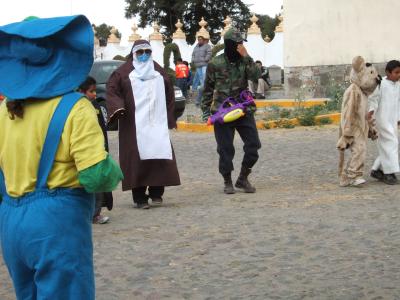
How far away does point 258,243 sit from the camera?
6.26 m

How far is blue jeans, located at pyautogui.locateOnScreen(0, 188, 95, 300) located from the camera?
10.8 feet

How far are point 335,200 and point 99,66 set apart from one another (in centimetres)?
1130

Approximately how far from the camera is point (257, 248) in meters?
6.11

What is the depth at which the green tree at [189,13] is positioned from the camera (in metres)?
57.6

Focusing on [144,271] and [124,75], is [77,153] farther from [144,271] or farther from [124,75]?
[124,75]

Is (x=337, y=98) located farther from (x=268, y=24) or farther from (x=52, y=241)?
(x=268, y=24)

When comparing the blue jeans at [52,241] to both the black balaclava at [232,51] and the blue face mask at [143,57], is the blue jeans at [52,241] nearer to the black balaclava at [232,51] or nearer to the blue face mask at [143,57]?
the blue face mask at [143,57]

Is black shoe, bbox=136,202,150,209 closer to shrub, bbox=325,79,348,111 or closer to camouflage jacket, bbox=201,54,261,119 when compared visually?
camouflage jacket, bbox=201,54,261,119

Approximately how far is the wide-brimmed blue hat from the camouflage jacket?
17.1 ft

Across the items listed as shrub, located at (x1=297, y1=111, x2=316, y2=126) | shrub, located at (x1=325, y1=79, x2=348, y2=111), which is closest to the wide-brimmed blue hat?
shrub, located at (x1=297, y1=111, x2=316, y2=126)

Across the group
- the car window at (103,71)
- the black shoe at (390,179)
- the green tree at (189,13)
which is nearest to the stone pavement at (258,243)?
the black shoe at (390,179)

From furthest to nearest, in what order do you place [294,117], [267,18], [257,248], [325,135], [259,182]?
[267,18] < [294,117] < [325,135] < [259,182] < [257,248]

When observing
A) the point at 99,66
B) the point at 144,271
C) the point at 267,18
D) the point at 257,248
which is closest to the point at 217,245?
the point at 257,248

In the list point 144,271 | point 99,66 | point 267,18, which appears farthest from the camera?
point 267,18
